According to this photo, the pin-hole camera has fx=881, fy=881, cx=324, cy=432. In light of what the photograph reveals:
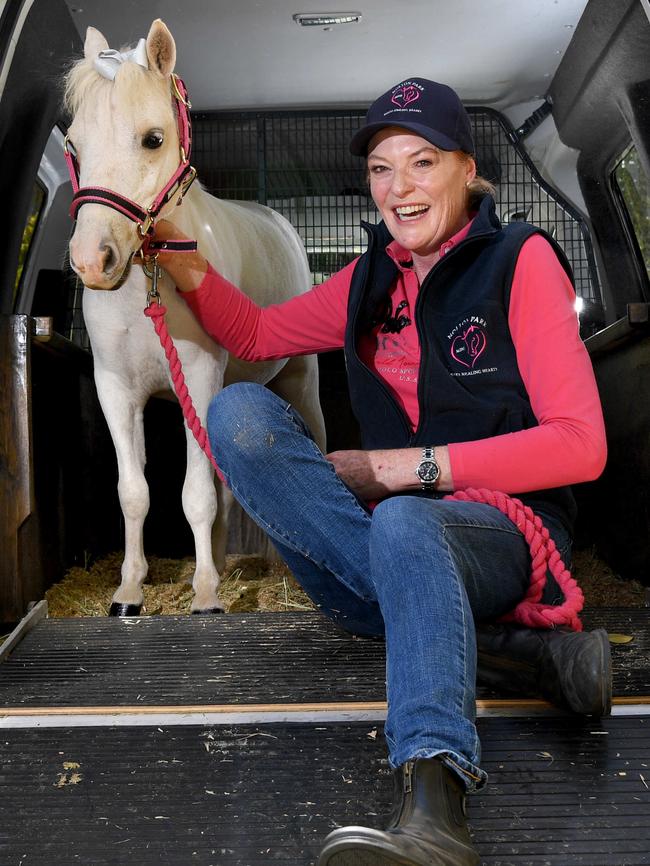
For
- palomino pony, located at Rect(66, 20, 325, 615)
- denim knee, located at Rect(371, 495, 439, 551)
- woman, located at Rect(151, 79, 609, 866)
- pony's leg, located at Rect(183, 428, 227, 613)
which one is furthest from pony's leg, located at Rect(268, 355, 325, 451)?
denim knee, located at Rect(371, 495, 439, 551)

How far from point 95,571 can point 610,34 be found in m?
2.44

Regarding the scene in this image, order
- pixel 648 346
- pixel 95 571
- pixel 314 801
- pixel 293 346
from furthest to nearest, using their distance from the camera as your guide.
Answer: pixel 95 571, pixel 648 346, pixel 293 346, pixel 314 801

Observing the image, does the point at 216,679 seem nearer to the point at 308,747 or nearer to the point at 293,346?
the point at 308,747

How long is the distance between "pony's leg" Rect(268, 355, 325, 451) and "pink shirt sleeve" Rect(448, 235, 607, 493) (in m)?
1.91

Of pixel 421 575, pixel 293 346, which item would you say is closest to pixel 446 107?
pixel 293 346

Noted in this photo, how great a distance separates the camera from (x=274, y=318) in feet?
7.06

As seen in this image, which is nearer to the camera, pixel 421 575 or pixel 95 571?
pixel 421 575

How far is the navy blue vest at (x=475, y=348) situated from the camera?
1.63m

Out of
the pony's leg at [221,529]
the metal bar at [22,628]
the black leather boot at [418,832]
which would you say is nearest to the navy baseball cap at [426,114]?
the black leather boot at [418,832]

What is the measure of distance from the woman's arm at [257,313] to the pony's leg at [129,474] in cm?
43

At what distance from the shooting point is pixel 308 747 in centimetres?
136

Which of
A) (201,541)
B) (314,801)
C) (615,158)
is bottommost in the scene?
(314,801)

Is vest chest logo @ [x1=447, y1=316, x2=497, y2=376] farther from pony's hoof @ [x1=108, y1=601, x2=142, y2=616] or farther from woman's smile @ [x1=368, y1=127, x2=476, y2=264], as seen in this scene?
pony's hoof @ [x1=108, y1=601, x2=142, y2=616]

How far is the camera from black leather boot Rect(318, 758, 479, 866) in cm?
93
